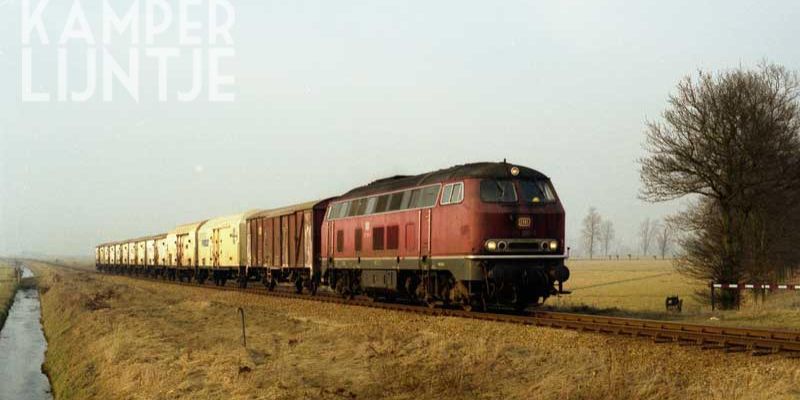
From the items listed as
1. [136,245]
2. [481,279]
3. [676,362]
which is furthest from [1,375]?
[136,245]

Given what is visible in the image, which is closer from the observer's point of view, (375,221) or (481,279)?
(481,279)

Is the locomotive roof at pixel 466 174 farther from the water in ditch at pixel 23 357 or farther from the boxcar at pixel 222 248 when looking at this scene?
the boxcar at pixel 222 248

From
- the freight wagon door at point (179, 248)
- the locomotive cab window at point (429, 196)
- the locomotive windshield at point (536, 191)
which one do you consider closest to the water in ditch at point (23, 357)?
the locomotive cab window at point (429, 196)

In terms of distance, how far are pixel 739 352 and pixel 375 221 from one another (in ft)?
47.4

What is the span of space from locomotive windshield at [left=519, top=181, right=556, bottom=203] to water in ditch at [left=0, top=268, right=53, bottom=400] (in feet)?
48.6

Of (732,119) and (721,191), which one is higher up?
(732,119)

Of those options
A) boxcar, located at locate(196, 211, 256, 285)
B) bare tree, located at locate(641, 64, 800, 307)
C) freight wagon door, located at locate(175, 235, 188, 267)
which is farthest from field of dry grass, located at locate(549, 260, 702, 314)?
freight wagon door, located at locate(175, 235, 188, 267)

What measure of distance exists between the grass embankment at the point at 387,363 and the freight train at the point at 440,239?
165cm

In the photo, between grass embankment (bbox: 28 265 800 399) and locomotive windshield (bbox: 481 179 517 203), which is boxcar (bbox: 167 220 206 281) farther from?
locomotive windshield (bbox: 481 179 517 203)

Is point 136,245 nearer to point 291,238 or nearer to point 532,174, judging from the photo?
point 291,238

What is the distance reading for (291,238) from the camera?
116 feet

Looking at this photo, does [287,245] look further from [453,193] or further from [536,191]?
[536,191]

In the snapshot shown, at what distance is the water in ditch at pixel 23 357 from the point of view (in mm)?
21922

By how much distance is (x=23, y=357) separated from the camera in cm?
2794
